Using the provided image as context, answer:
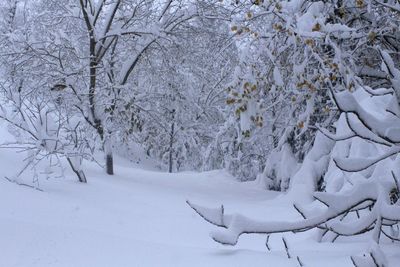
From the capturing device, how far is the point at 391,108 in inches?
95.3

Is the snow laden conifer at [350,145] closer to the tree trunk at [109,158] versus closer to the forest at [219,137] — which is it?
the forest at [219,137]

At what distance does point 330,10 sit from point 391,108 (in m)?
4.70

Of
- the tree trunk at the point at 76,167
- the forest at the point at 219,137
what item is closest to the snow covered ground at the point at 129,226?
the forest at the point at 219,137

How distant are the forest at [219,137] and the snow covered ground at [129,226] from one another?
23 millimetres

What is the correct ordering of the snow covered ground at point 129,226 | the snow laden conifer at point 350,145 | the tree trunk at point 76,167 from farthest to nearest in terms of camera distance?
the tree trunk at point 76,167, the snow covered ground at point 129,226, the snow laden conifer at point 350,145

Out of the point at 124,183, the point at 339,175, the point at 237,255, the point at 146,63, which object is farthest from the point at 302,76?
the point at 146,63

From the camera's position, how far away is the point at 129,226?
20.9 ft

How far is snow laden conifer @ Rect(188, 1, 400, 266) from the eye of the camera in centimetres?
246

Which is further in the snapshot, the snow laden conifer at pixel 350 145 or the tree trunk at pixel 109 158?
the tree trunk at pixel 109 158

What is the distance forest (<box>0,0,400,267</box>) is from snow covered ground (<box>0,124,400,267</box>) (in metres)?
0.02

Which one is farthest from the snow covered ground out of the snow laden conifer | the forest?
the snow laden conifer

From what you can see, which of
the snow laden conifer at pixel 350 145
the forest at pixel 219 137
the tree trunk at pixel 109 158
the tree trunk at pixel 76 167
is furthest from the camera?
the tree trunk at pixel 109 158

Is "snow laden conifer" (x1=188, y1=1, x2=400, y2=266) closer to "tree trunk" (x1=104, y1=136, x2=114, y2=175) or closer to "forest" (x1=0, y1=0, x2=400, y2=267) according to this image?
"forest" (x1=0, y1=0, x2=400, y2=267)

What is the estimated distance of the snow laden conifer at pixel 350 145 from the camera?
8.09ft
